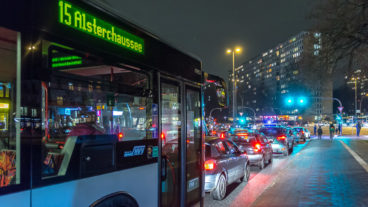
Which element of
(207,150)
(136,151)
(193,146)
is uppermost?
(136,151)

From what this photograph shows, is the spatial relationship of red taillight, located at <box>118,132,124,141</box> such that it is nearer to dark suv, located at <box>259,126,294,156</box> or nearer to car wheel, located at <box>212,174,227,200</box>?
car wheel, located at <box>212,174,227,200</box>

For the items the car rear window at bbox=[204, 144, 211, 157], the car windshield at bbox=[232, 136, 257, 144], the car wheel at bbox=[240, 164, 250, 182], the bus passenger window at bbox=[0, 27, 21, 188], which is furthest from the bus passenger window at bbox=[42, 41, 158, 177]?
the car windshield at bbox=[232, 136, 257, 144]

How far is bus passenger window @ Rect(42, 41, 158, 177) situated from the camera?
275 centimetres

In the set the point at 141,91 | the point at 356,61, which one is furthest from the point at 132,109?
the point at 356,61

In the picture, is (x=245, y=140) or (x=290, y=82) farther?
(x=290, y=82)

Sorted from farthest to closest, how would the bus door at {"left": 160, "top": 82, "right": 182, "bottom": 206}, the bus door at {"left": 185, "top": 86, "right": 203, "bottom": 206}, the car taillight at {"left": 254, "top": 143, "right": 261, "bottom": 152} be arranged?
1. the car taillight at {"left": 254, "top": 143, "right": 261, "bottom": 152}
2. the bus door at {"left": 185, "top": 86, "right": 203, "bottom": 206}
3. the bus door at {"left": 160, "top": 82, "right": 182, "bottom": 206}

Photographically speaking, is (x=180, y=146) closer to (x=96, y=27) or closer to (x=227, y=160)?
(x=96, y=27)

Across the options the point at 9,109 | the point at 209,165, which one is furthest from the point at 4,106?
the point at 209,165

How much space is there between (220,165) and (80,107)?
5382 mm

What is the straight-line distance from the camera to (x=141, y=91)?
3982 mm

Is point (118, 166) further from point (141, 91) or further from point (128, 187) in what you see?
point (141, 91)

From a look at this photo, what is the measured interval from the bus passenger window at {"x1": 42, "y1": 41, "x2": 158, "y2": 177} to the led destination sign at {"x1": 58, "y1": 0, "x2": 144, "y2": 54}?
0.84ft

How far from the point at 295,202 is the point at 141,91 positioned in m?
5.09

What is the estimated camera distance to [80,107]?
3.30 metres
